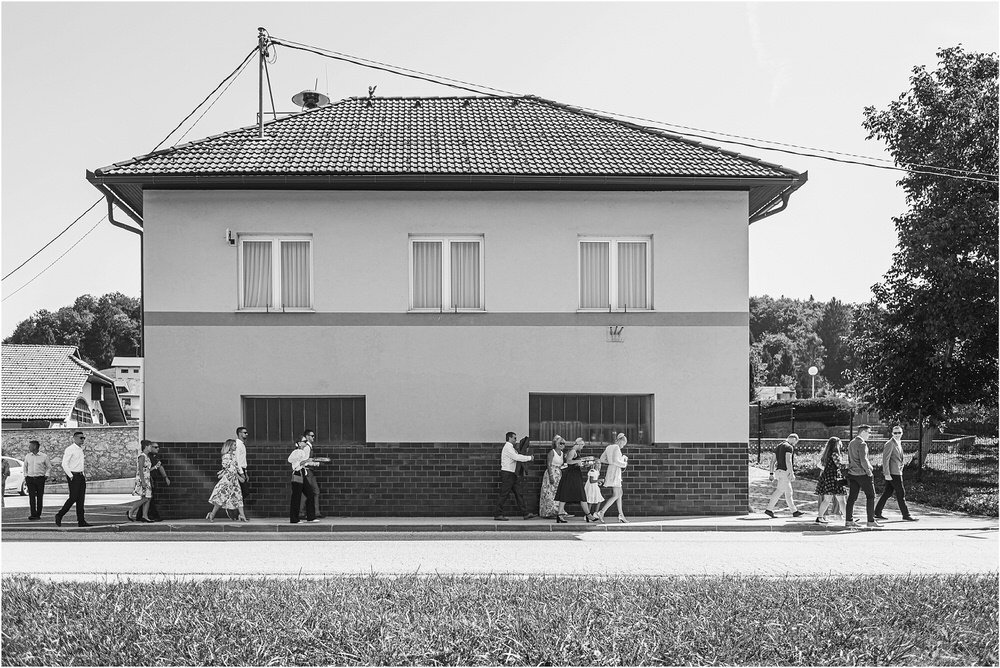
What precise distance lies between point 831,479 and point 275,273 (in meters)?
10.00

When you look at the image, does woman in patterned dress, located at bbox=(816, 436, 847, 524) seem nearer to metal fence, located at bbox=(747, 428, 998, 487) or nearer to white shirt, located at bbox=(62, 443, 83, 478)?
metal fence, located at bbox=(747, 428, 998, 487)

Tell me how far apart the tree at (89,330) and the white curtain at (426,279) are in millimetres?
90525

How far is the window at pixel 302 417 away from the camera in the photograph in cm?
1552

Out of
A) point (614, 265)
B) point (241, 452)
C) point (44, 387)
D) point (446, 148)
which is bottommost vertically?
point (241, 452)

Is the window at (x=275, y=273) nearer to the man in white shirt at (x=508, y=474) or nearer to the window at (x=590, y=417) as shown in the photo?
the man in white shirt at (x=508, y=474)

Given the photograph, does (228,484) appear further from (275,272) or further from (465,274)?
(465,274)

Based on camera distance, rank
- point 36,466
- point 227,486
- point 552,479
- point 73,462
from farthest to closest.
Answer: point 36,466, point 552,479, point 227,486, point 73,462

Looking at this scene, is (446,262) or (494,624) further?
(446,262)

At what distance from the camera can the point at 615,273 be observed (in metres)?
15.8

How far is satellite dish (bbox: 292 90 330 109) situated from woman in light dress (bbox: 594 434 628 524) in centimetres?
997

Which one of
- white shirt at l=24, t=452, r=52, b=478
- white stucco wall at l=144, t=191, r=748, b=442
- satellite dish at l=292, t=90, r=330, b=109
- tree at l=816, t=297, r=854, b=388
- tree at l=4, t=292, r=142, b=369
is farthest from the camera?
tree at l=816, t=297, r=854, b=388

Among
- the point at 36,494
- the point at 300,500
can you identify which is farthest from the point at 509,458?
the point at 36,494

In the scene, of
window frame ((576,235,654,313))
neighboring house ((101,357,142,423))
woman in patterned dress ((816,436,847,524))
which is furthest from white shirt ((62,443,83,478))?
neighboring house ((101,357,142,423))

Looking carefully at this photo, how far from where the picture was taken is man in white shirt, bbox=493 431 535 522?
48.2ft
